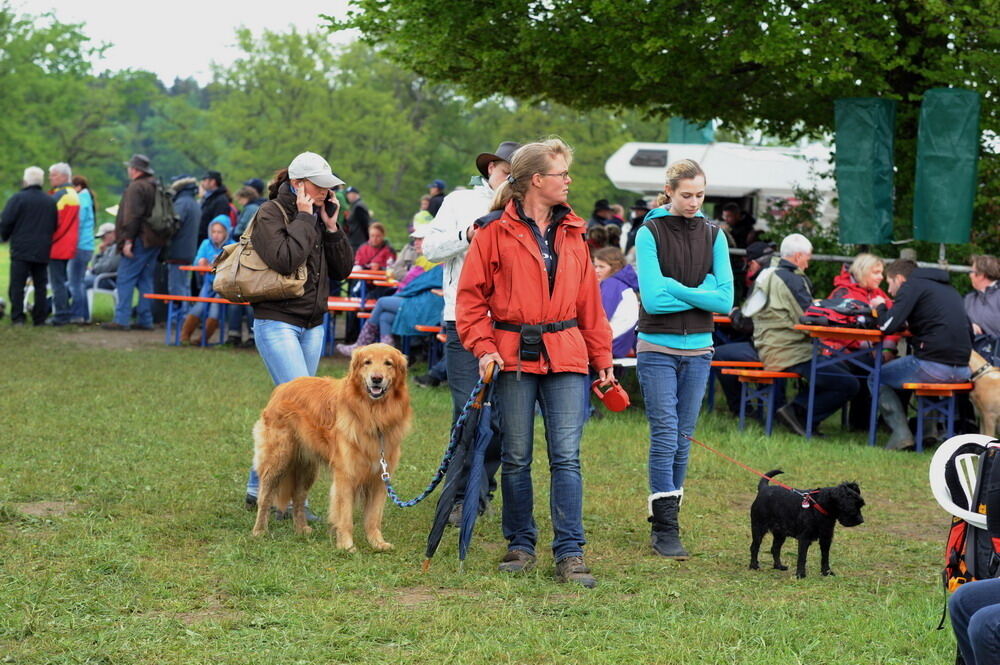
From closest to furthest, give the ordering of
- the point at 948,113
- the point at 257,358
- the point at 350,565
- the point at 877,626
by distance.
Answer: the point at 877,626 < the point at 350,565 < the point at 948,113 < the point at 257,358

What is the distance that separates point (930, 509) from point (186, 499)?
14.4 feet

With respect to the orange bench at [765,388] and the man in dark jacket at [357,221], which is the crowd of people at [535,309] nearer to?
the orange bench at [765,388]

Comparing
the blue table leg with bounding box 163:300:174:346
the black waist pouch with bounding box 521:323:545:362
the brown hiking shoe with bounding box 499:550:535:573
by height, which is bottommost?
the brown hiking shoe with bounding box 499:550:535:573

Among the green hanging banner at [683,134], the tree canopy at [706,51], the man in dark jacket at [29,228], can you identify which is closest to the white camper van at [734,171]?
the tree canopy at [706,51]

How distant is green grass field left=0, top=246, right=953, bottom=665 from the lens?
4.54 meters

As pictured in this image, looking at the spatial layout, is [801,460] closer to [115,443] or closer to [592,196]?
[115,443]

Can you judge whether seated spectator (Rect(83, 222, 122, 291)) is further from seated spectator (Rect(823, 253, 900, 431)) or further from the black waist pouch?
the black waist pouch

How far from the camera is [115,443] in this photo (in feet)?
28.7

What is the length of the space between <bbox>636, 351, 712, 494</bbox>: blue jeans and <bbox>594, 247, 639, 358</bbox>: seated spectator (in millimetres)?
4126

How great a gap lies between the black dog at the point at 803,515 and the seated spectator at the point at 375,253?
10699mm

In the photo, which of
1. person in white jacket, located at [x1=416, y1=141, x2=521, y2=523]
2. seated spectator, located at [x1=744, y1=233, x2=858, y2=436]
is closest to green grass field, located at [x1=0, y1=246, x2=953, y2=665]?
person in white jacket, located at [x1=416, y1=141, x2=521, y2=523]

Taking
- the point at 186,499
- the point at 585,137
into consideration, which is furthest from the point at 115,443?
the point at 585,137

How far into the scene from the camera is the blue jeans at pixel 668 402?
6199mm

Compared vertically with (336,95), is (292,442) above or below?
below
